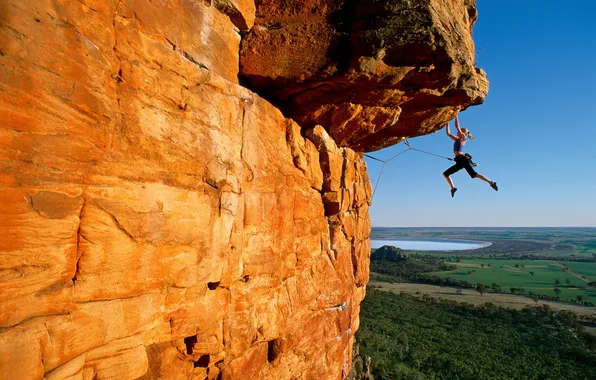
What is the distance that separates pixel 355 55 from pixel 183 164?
9.18 ft

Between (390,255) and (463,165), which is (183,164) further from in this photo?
(390,255)


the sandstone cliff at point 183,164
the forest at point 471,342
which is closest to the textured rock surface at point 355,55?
the sandstone cliff at point 183,164

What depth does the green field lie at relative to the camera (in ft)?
226

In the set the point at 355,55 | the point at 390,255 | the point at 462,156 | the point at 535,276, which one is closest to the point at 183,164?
the point at 355,55

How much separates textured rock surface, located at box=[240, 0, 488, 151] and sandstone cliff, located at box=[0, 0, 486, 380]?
3 centimetres

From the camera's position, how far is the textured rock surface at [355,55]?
4719 millimetres

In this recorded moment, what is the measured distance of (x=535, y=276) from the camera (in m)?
86.4

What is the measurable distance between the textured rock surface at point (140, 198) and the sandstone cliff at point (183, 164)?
2 cm

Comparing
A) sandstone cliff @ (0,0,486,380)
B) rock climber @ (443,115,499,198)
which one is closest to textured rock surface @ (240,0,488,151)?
sandstone cliff @ (0,0,486,380)

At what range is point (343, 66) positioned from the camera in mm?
4902

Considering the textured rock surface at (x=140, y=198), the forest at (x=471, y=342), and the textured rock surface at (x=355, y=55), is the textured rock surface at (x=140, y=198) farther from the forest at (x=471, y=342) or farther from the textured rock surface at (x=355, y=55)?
the forest at (x=471, y=342)

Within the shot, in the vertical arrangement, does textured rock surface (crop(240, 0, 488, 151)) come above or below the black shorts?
above

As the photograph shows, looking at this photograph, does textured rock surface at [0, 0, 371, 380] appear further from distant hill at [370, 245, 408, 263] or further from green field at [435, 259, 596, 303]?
distant hill at [370, 245, 408, 263]

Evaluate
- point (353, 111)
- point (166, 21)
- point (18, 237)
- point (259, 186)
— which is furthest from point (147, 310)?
point (353, 111)
